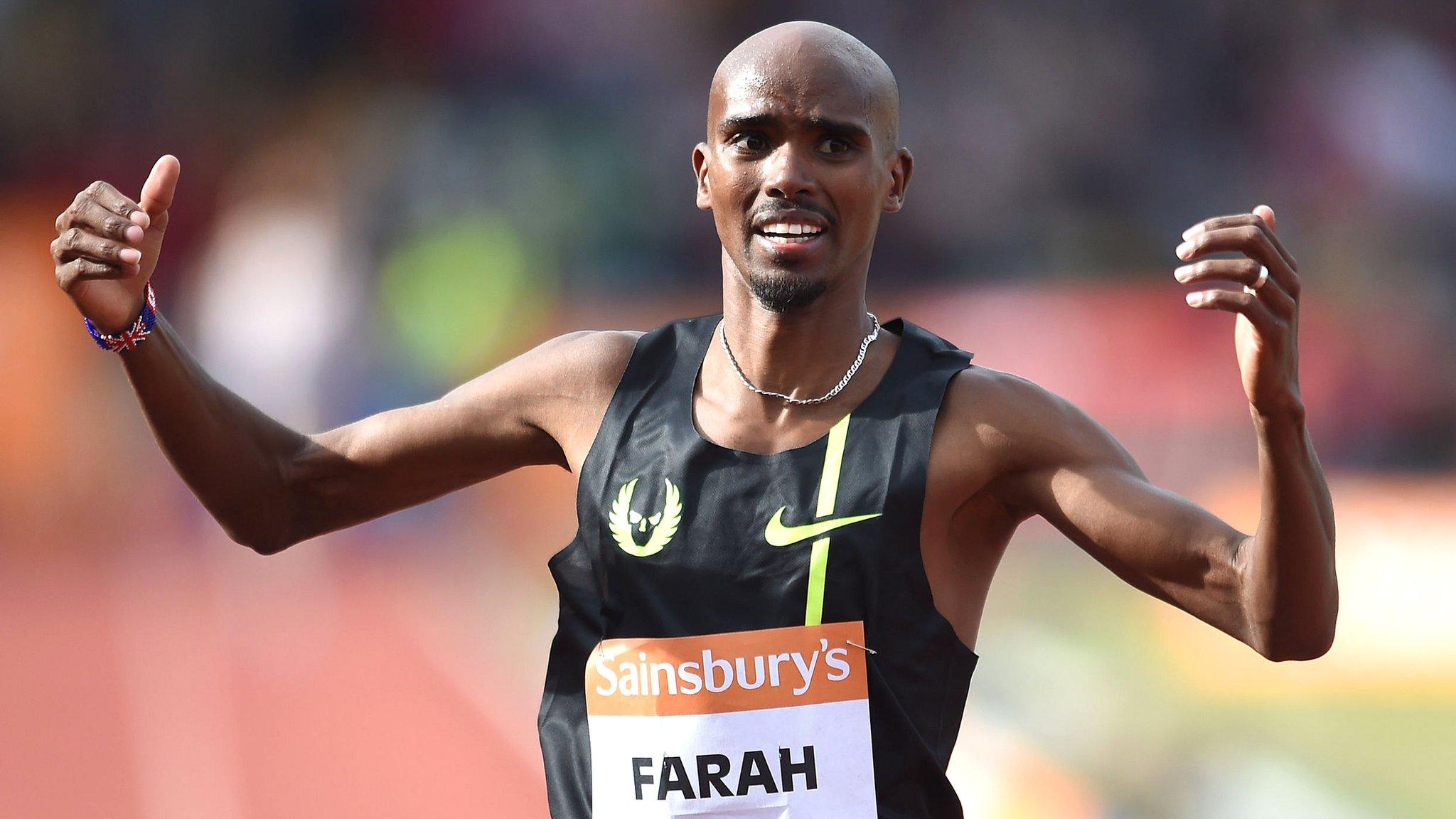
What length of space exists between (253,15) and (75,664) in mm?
4795

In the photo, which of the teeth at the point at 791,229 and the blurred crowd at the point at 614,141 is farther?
the blurred crowd at the point at 614,141

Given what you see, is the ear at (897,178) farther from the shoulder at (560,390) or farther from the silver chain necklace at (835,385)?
the shoulder at (560,390)

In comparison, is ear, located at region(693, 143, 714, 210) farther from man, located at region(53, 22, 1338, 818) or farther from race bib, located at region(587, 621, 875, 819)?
race bib, located at region(587, 621, 875, 819)

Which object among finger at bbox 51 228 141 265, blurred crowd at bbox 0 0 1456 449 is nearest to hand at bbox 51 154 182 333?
finger at bbox 51 228 141 265

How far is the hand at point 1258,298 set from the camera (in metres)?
2.06

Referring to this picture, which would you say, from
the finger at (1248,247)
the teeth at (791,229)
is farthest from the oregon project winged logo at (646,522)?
the finger at (1248,247)

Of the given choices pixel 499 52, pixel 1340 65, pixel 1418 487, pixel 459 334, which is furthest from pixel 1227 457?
pixel 499 52

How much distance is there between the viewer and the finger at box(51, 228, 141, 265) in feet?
8.07

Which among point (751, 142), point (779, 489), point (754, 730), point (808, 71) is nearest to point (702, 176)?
point (751, 142)

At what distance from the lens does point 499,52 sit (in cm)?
999

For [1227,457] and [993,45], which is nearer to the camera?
[1227,457]

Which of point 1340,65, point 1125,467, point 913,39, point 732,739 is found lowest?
point 732,739

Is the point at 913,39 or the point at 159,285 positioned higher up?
the point at 913,39

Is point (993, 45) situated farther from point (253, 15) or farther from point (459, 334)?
point (253, 15)
